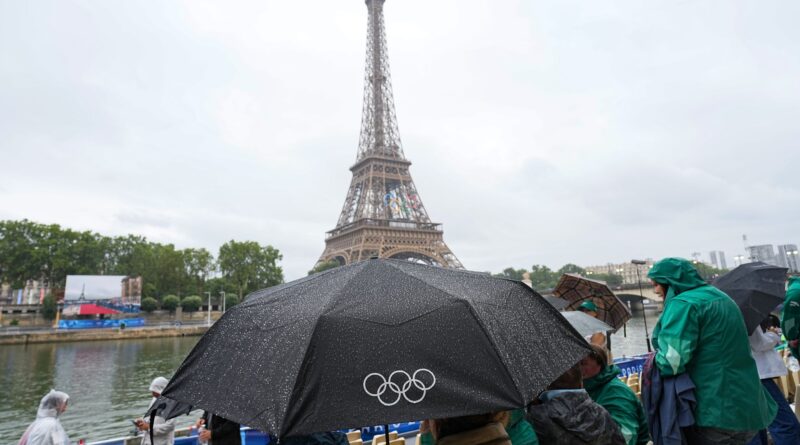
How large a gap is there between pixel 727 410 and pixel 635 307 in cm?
7251

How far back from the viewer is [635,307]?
2616 inches

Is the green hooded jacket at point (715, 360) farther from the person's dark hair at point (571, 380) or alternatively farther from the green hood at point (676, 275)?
the person's dark hair at point (571, 380)

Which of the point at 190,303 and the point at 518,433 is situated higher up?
the point at 190,303

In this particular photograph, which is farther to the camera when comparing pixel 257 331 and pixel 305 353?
pixel 257 331

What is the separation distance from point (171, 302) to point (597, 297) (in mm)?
46153

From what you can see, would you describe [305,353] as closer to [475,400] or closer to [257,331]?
[257,331]

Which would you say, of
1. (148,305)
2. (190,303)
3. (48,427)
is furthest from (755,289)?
(190,303)

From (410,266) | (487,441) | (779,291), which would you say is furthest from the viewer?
(779,291)

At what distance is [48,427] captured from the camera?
3883mm

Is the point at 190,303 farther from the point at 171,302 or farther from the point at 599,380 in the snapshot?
the point at 599,380

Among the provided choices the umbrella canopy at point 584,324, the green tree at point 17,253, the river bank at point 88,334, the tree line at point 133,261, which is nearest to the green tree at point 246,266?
the tree line at point 133,261

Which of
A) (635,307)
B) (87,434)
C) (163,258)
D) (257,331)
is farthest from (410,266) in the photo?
(635,307)

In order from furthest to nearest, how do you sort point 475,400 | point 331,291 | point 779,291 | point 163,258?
point 163,258
point 779,291
point 331,291
point 475,400

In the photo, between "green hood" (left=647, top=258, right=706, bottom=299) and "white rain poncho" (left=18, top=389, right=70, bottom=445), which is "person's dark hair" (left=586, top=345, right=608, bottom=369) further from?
"white rain poncho" (left=18, top=389, right=70, bottom=445)
